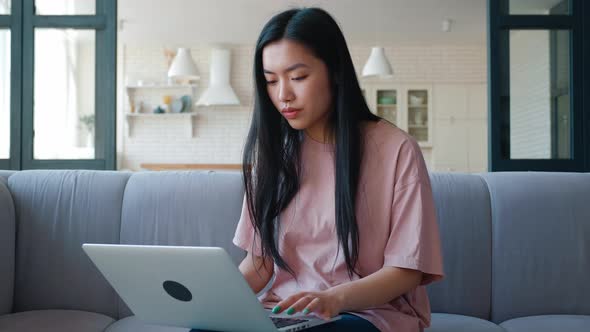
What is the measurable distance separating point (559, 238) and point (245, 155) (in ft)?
3.80

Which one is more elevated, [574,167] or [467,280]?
[574,167]

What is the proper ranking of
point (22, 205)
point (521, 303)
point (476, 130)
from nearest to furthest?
point (521, 303)
point (22, 205)
point (476, 130)

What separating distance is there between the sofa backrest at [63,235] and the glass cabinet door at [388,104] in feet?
28.2

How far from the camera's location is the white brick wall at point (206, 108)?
10.7m

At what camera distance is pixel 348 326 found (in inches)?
54.7

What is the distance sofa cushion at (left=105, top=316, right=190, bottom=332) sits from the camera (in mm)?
2072

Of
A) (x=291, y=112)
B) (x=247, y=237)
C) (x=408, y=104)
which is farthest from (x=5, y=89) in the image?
(x=408, y=104)

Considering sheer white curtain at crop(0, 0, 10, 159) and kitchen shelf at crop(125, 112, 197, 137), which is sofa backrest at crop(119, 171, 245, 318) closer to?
sheer white curtain at crop(0, 0, 10, 159)

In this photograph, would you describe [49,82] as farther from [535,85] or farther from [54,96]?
[535,85]

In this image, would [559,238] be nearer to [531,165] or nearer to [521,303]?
[521,303]

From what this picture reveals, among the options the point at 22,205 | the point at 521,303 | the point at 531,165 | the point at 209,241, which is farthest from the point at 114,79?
the point at 521,303

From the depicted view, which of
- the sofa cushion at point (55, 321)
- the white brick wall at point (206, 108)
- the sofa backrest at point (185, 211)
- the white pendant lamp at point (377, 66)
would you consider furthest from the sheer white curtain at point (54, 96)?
the white brick wall at point (206, 108)

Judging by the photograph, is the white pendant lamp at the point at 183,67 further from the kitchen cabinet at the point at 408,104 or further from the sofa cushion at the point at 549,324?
the sofa cushion at the point at 549,324

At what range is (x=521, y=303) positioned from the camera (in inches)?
90.4
